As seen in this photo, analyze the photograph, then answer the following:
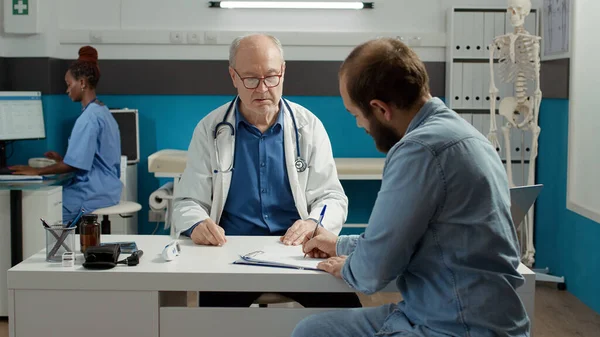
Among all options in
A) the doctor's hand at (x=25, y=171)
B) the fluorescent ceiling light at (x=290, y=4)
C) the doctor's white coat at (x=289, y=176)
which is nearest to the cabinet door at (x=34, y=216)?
the doctor's hand at (x=25, y=171)

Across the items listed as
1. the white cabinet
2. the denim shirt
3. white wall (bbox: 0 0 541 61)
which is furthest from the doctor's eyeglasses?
white wall (bbox: 0 0 541 61)

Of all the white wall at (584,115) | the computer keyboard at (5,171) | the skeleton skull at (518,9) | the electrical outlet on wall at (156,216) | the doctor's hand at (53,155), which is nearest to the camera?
the white wall at (584,115)

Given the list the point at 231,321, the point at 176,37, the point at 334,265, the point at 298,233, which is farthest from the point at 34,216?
the point at 334,265

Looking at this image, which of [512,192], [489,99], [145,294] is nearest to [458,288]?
[512,192]

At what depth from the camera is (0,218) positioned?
160 inches

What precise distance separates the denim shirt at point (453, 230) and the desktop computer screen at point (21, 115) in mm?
3566

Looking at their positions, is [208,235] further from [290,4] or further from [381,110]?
[290,4]

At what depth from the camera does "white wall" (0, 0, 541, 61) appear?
5332 millimetres

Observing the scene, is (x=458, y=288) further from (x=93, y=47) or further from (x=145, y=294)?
(x=93, y=47)

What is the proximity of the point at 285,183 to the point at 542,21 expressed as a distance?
302 cm

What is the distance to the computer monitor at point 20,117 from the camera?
4.73 meters

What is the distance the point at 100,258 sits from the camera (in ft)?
7.04

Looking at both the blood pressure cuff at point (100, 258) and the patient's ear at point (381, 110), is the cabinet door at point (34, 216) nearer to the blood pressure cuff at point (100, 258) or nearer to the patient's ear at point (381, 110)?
the blood pressure cuff at point (100, 258)

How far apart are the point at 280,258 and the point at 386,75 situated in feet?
2.32
